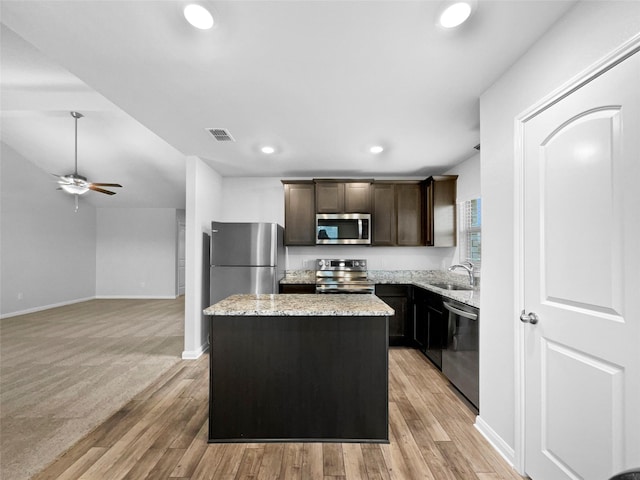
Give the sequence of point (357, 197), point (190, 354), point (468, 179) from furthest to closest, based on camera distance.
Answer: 1. point (357, 197)
2. point (468, 179)
3. point (190, 354)

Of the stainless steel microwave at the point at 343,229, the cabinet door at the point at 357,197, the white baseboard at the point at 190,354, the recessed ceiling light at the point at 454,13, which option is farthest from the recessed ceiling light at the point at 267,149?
the white baseboard at the point at 190,354

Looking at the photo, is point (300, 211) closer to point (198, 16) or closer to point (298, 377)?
point (298, 377)

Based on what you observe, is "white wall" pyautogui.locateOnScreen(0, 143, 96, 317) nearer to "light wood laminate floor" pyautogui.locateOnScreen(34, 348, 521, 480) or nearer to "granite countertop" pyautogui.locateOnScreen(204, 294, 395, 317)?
"light wood laminate floor" pyautogui.locateOnScreen(34, 348, 521, 480)

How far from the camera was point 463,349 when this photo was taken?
2801 mm

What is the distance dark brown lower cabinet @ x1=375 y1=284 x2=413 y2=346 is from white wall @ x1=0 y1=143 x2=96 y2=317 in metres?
6.91

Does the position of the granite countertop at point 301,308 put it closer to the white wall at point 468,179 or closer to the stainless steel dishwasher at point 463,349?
the stainless steel dishwasher at point 463,349

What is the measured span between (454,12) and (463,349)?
8.17 ft

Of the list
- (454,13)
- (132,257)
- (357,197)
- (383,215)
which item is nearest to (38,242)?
(132,257)

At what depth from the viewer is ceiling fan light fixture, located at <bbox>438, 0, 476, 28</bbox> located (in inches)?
57.1

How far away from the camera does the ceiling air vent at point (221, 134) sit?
10.1ft

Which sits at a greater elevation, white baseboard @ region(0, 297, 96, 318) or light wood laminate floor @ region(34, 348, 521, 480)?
light wood laminate floor @ region(34, 348, 521, 480)

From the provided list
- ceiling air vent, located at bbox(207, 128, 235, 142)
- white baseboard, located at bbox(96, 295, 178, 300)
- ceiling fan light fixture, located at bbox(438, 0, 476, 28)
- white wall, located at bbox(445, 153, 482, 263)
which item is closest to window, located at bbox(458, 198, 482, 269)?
white wall, located at bbox(445, 153, 482, 263)

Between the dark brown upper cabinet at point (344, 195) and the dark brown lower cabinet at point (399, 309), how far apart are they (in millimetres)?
1163

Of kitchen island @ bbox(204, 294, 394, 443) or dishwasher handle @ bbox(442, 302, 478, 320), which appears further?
dishwasher handle @ bbox(442, 302, 478, 320)
